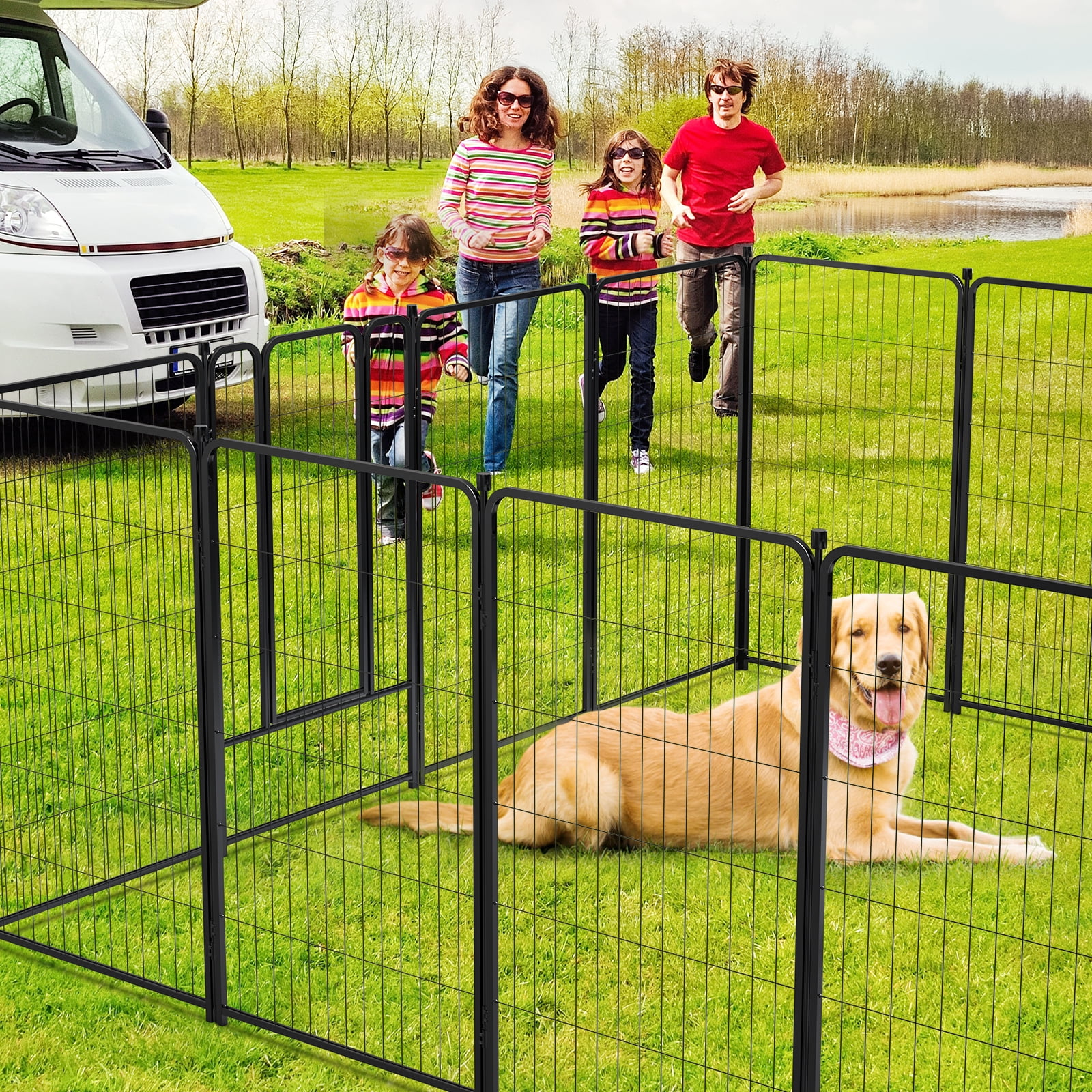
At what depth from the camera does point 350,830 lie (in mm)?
5324

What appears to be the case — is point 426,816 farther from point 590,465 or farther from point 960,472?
point 960,472

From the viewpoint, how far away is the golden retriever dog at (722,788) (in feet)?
15.9

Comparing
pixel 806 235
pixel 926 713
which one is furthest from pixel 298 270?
pixel 926 713

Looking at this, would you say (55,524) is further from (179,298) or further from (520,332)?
(520,332)

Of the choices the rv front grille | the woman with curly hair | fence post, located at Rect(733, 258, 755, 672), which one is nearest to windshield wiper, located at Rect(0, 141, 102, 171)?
the rv front grille

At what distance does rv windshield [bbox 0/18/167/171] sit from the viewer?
10727 mm

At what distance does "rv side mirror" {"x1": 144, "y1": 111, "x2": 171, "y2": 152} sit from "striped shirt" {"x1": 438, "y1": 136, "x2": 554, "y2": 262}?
10.4 feet

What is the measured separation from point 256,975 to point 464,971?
560 mm

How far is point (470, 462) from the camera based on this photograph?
9.68m

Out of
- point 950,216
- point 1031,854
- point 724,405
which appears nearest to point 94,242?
point 724,405

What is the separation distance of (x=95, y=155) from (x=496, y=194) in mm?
2969

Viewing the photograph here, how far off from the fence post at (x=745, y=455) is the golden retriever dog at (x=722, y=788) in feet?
5.12

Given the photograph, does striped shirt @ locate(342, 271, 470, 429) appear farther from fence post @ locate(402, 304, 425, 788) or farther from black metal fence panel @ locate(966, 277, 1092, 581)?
black metal fence panel @ locate(966, 277, 1092, 581)

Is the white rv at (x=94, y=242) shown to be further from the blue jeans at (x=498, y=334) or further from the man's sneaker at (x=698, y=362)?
the man's sneaker at (x=698, y=362)
